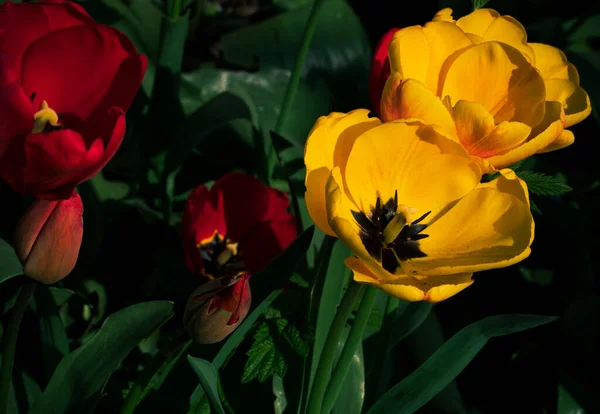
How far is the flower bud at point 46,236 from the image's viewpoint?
27.6 inches

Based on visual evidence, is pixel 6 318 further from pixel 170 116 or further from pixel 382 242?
pixel 382 242

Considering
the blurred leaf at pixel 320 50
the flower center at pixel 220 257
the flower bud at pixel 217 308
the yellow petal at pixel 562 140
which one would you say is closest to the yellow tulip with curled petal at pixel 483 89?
the yellow petal at pixel 562 140

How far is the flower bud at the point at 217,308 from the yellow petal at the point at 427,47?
264 millimetres

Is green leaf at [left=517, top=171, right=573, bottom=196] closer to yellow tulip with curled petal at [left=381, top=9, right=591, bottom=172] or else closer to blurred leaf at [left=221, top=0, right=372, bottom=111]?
yellow tulip with curled petal at [left=381, top=9, right=591, bottom=172]

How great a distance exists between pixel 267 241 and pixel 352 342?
360 mm

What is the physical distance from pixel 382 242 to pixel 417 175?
8cm

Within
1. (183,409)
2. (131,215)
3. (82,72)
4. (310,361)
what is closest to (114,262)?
(131,215)

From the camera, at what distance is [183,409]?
1008 millimetres

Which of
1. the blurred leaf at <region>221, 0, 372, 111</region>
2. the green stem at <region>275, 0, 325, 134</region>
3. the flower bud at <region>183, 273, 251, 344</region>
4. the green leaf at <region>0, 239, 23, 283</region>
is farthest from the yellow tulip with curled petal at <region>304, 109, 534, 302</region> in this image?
the blurred leaf at <region>221, 0, 372, 111</region>

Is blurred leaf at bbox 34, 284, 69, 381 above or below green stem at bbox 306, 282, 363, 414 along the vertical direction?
below

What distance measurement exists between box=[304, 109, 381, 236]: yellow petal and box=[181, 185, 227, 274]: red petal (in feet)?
1.16

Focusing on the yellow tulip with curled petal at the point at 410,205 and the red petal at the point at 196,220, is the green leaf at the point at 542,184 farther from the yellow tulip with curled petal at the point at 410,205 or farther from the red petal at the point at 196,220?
the red petal at the point at 196,220

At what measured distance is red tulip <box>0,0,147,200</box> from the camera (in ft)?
2.08

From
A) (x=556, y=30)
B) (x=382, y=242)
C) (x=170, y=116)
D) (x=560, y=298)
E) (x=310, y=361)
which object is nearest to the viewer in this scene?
(x=382, y=242)
